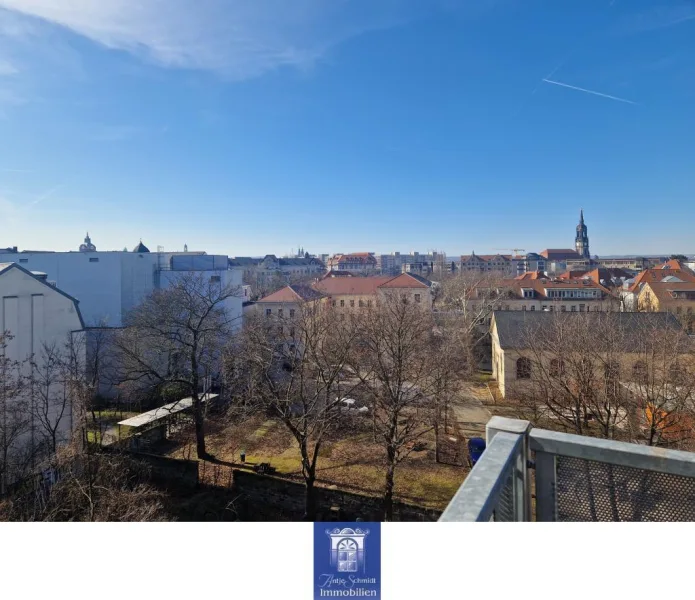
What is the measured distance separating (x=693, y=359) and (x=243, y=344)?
5.83 metres

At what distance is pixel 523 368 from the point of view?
8383mm

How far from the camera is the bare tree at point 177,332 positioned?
652 centimetres

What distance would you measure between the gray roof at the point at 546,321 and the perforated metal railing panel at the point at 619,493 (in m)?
6.04

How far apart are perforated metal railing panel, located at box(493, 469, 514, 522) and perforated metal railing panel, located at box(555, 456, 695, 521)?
0.18m

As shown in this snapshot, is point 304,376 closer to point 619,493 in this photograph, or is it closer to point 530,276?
point 619,493

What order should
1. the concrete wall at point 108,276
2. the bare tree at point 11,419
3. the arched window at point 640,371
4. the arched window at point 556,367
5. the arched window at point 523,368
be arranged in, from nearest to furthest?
the bare tree at point 11,419
the arched window at point 640,371
the concrete wall at point 108,276
the arched window at point 556,367
the arched window at point 523,368

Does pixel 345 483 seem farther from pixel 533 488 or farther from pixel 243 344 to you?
pixel 533 488

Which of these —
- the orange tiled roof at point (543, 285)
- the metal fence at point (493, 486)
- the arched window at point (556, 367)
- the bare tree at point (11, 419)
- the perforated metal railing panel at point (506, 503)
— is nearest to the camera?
the metal fence at point (493, 486)

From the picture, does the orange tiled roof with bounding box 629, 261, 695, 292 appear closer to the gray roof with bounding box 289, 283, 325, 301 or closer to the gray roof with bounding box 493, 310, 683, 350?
the gray roof with bounding box 493, 310, 683, 350

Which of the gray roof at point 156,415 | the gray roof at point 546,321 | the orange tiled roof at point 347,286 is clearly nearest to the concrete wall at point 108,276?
the gray roof at point 156,415

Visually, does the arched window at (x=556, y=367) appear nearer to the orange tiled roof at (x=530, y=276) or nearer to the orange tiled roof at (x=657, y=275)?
the orange tiled roof at (x=657, y=275)

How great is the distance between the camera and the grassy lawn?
5098 millimetres
